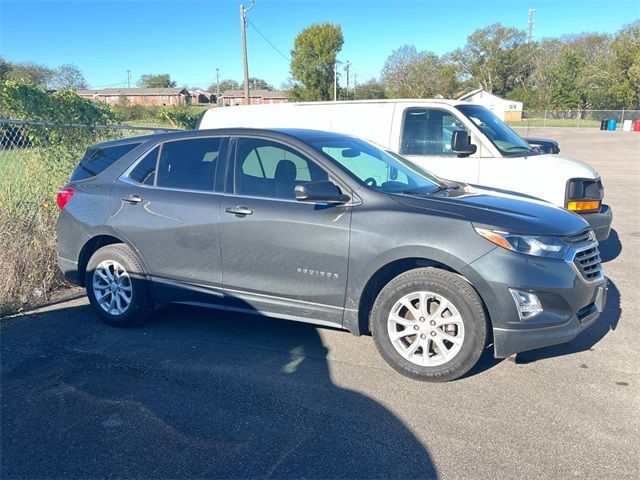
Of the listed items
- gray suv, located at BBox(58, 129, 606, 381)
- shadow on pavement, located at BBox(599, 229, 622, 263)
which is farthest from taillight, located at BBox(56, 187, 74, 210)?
shadow on pavement, located at BBox(599, 229, 622, 263)

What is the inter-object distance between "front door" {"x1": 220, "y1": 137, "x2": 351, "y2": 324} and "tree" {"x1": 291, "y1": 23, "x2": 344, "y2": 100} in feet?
178

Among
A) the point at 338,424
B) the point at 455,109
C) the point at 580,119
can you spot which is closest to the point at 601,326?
the point at 338,424

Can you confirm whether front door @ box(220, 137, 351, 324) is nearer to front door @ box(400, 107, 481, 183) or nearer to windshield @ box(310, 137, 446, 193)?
windshield @ box(310, 137, 446, 193)

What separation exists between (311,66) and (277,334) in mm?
55436

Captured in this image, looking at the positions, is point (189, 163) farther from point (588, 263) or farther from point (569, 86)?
point (569, 86)

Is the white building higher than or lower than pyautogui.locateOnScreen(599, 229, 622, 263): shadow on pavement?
higher

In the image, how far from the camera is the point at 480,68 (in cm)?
8438

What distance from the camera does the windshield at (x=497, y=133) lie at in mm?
6613

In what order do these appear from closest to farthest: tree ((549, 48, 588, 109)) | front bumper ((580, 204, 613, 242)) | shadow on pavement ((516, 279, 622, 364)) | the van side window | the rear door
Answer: shadow on pavement ((516, 279, 622, 364)), the rear door, front bumper ((580, 204, 613, 242)), the van side window, tree ((549, 48, 588, 109))

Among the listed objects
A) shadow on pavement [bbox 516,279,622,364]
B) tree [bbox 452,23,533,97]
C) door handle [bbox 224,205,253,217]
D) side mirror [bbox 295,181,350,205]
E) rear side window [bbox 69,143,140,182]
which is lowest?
shadow on pavement [bbox 516,279,622,364]

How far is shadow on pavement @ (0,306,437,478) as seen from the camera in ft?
9.41

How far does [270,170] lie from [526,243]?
2.12 meters

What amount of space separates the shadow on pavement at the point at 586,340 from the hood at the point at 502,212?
1050 millimetres

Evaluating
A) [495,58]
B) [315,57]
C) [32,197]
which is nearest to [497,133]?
[32,197]
